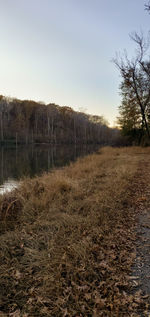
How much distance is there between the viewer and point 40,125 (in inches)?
2712

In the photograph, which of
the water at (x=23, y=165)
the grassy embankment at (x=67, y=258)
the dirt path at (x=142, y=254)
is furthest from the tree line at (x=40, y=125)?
the grassy embankment at (x=67, y=258)

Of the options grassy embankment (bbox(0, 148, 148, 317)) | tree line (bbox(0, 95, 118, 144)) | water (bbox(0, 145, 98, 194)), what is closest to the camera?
grassy embankment (bbox(0, 148, 148, 317))

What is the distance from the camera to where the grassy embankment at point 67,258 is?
2.20 m

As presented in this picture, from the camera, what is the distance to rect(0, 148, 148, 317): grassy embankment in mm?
2195

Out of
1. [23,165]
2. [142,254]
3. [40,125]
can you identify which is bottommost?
[23,165]

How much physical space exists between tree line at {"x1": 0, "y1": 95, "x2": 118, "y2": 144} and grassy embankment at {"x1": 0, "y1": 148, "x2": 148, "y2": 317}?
52718 millimetres

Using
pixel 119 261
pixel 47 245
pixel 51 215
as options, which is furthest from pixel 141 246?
pixel 51 215

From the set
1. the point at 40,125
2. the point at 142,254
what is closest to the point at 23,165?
the point at 142,254

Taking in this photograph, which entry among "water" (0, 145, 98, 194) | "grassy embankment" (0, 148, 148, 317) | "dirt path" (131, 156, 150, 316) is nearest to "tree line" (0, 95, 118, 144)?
"water" (0, 145, 98, 194)

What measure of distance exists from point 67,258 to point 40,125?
68.9 m

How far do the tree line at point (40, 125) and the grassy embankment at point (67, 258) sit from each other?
173ft

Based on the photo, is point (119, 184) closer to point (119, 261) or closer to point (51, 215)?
point (51, 215)

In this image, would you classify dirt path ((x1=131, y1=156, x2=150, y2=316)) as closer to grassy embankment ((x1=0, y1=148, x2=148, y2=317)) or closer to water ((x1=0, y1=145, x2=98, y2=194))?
grassy embankment ((x1=0, y1=148, x2=148, y2=317))

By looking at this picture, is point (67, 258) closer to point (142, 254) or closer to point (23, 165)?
point (142, 254)
